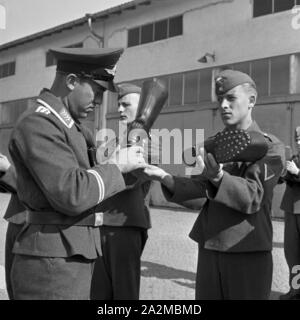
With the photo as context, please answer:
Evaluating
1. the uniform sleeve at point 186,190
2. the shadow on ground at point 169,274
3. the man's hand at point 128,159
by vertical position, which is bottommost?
the shadow on ground at point 169,274

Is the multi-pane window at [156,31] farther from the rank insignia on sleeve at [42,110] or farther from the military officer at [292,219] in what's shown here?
the rank insignia on sleeve at [42,110]

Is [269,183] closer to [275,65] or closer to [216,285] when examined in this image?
[216,285]

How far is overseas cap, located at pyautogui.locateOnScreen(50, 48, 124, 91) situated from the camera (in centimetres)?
215

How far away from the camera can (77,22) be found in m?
16.4

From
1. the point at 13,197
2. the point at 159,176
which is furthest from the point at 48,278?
the point at 13,197

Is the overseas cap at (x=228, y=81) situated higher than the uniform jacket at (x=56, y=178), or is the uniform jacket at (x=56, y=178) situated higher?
the overseas cap at (x=228, y=81)

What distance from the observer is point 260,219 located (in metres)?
2.53

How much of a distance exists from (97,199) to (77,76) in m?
0.64

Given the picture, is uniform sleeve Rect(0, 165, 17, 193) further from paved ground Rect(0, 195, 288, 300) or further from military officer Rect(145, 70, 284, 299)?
paved ground Rect(0, 195, 288, 300)

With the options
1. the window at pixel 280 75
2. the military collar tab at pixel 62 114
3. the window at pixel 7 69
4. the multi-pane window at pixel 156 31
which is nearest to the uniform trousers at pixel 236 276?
the military collar tab at pixel 62 114

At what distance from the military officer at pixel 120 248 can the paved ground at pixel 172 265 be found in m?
1.50

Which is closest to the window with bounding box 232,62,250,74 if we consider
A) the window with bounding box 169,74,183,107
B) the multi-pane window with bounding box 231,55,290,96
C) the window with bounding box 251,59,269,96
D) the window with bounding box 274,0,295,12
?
the multi-pane window with bounding box 231,55,290,96

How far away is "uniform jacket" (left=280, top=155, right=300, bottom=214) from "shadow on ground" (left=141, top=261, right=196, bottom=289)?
4.64 ft

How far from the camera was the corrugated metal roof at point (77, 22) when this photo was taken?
575 inches
